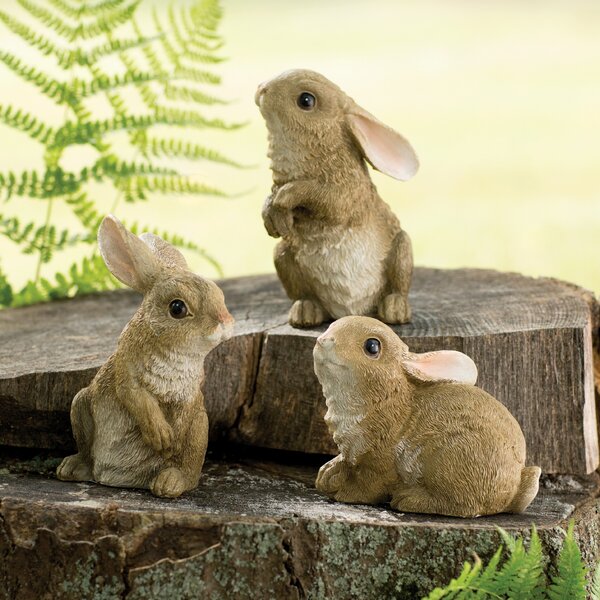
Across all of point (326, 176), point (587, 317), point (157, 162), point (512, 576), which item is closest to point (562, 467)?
point (587, 317)

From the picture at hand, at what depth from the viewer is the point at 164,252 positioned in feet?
10.1

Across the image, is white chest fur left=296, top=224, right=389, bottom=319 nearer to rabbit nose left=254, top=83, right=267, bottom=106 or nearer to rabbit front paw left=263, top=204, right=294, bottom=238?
rabbit front paw left=263, top=204, right=294, bottom=238

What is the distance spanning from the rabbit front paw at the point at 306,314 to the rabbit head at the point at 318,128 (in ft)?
1.43

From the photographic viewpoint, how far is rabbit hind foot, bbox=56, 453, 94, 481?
3057 millimetres

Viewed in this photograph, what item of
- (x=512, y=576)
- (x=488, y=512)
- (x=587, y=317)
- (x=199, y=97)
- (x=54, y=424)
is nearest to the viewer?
(x=512, y=576)

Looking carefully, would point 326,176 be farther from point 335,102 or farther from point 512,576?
point 512,576

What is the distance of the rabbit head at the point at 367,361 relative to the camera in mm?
2867

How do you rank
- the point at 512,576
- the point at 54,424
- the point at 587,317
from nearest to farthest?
the point at 512,576 → the point at 54,424 → the point at 587,317

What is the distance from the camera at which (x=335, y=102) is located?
3.46 meters

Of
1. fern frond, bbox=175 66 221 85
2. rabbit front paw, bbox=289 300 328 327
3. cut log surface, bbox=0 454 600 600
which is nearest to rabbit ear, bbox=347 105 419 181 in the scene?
rabbit front paw, bbox=289 300 328 327

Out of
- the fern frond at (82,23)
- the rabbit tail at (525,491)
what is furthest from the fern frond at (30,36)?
the rabbit tail at (525,491)

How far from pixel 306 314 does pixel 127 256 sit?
0.79 meters

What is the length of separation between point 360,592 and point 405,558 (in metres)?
0.15

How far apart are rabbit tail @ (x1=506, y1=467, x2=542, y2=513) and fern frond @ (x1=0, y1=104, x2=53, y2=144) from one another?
8.75 feet
